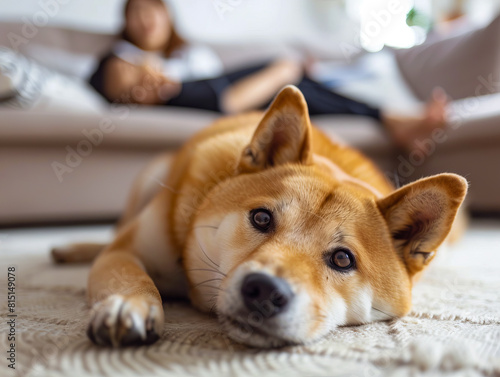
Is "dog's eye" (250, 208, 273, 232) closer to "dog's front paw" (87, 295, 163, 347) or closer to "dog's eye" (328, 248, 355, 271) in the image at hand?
"dog's eye" (328, 248, 355, 271)

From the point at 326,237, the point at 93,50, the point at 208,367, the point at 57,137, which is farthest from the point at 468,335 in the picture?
the point at 93,50

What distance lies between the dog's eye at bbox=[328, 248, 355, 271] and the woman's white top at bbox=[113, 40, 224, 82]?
2133 millimetres

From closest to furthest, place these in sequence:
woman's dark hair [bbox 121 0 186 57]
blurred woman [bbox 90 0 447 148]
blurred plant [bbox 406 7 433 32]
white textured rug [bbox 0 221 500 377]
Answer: white textured rug [bbox 0 221 500 377], blurred woman [bbox 90 0 447 148], woman's dark hair [bbox 121 0 186 57], blurred plant [bbox 406 7 433 32]

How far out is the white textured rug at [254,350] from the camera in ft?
1.98

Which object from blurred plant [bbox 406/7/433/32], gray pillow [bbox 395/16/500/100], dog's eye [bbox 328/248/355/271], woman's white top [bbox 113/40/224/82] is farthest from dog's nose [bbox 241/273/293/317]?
blurred plant [bbox 406/7/433/32]

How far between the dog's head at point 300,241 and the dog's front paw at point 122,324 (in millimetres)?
133

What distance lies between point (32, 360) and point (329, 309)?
519 millimetres

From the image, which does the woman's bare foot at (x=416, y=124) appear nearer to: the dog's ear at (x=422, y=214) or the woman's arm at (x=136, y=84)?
the woman's arm at (x=136, y=84)

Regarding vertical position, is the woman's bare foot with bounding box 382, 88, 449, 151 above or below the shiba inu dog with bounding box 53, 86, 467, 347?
above

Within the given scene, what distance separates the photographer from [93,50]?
3.26 metres

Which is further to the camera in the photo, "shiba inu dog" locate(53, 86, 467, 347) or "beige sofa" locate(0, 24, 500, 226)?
"beige sofa" locate(0, 24, 500, 226)

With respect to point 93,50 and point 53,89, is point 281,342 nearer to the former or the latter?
point 53,89

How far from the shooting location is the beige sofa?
6.78 ft

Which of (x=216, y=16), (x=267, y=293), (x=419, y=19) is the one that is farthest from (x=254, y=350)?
(x=419, y=19)
